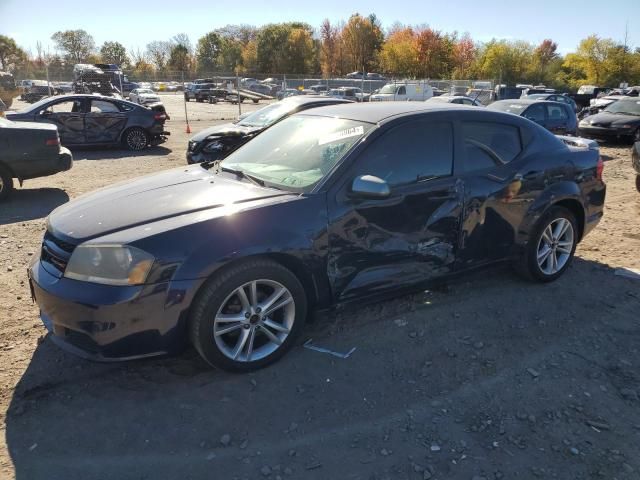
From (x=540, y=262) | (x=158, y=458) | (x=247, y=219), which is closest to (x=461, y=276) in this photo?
(x=540, y=262)

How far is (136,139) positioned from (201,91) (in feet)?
104

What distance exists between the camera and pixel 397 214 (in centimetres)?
359

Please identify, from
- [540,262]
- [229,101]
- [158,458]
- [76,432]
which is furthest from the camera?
[229,101]

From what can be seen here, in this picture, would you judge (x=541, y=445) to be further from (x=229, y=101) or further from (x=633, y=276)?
(x=229, y=101)

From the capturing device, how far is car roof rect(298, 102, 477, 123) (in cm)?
383

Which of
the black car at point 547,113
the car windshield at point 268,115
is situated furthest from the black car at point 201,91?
the car windshield at point 268,115

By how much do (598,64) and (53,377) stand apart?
74768 millimetres

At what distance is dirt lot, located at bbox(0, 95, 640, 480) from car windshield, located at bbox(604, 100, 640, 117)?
14.7 m

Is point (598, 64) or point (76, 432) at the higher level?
point (598, 64)

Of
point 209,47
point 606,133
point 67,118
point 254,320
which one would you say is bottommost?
point 254,320

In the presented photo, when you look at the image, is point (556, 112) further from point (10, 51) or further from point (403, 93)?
point (10, 51)

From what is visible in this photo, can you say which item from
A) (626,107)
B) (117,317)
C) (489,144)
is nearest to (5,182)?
(117,317)

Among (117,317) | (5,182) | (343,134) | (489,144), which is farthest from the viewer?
(5,182)

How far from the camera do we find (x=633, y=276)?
4879 millimetres
